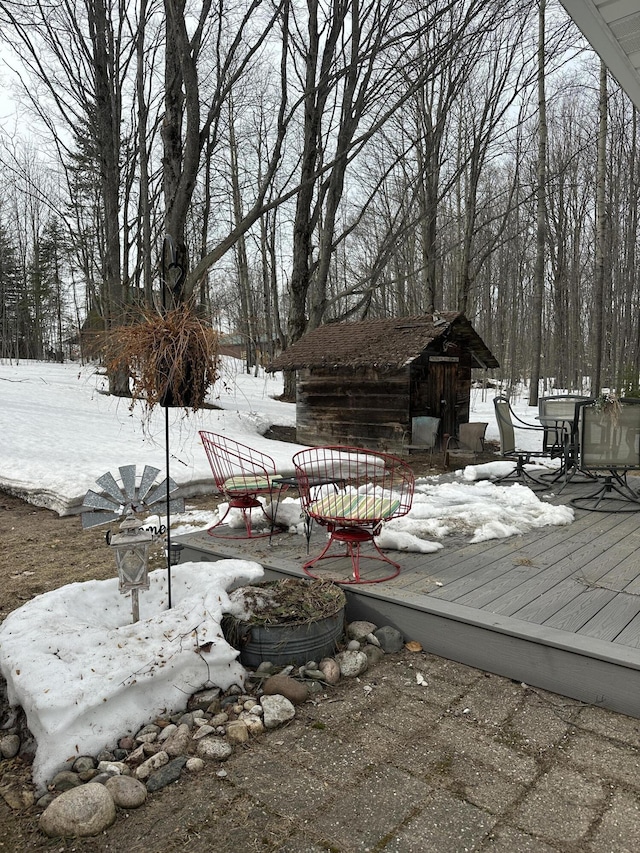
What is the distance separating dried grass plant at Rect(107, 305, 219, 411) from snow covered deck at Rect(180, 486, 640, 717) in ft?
4.80

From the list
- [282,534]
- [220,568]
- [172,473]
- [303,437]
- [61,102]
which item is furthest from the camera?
[303,437]

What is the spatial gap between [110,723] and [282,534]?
249cm

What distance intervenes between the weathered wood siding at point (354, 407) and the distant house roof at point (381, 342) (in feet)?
1.27

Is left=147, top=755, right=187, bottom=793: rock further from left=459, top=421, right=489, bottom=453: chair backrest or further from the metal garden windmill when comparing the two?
left=459, top=421, right=489, bottom=453: chair backrest

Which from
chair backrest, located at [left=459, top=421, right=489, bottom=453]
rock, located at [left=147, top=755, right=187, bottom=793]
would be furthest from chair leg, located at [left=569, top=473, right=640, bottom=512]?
chair backrest, located at [left=459, top=421, right=489, bottom=453]

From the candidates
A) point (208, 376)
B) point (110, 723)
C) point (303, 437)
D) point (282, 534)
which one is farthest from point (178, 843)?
point (303, 437)

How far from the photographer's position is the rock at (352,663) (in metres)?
3.00

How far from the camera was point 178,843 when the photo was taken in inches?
74.7

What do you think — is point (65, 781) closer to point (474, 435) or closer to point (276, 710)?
point (276, 710)

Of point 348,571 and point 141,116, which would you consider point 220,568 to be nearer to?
point 348,571

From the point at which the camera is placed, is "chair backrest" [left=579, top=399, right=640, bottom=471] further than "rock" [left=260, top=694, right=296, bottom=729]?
Yes

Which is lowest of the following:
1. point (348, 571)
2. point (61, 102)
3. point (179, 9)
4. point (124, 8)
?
point (348, 571)

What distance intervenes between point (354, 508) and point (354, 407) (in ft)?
28.0

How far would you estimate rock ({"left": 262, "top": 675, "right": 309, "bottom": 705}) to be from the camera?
109 inches
